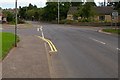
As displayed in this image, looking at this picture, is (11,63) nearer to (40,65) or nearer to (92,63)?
(40,65)

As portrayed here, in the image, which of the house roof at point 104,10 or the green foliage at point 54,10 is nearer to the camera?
the green foliage at point 54,10

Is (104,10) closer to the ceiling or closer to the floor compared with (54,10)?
closer to the ceiling

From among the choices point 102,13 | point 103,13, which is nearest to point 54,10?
point 102,13

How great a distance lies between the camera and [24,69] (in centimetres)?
1243

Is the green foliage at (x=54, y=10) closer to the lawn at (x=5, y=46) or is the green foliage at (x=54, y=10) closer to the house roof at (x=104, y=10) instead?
the house roof at (x=104, y=10)

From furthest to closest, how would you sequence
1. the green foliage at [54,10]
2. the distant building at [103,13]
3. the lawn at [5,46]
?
the distant building at [103,13] < the green foliage at [54,10] < the lawn at [5,46]

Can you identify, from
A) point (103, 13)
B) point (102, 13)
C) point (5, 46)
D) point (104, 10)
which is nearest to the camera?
point (5, 46)

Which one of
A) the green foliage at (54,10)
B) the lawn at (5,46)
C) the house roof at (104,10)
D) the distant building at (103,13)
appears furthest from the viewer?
the house roof at (104,10)

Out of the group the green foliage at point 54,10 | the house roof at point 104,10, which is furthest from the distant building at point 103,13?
the green foliage at point 54,10

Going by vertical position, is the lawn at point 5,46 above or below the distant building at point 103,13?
below

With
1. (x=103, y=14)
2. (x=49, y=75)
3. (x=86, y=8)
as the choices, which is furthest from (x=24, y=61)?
(x=103, y=14)

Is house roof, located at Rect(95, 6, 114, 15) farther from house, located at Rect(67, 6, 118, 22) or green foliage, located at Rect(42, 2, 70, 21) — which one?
green foliage, located at Rect(42, 2, 70, 21)

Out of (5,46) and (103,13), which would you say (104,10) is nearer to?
(103,13)

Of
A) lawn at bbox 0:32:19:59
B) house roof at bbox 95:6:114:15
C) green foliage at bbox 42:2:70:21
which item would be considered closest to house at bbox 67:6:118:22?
house roof at bbox 95:6:114:15
